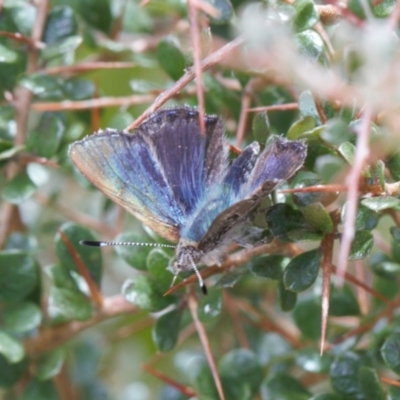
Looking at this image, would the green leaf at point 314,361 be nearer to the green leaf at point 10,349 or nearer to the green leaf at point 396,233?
the green leaf at point 396,233

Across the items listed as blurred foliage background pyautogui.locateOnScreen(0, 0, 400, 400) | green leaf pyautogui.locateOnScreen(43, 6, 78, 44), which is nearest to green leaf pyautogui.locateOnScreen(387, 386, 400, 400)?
blurred foliage background pyautogui.locateOnScreen(0, 0, 400, 400)

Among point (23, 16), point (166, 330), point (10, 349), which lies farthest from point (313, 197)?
point (23, 16)

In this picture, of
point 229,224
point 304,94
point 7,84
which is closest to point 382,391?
point 229,224

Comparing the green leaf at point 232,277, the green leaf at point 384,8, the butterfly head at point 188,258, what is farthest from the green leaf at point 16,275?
the green leaf at point 384,8

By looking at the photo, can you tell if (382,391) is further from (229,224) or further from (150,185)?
(150,185)

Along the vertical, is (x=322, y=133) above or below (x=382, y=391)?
above
